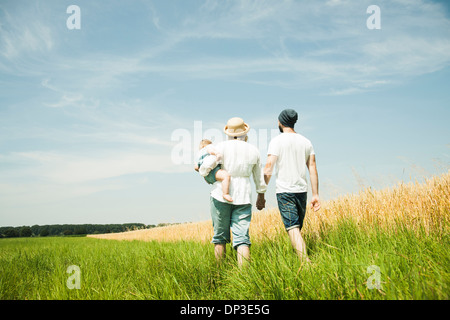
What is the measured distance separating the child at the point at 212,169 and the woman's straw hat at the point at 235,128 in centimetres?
33

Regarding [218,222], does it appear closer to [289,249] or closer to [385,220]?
[289,249]

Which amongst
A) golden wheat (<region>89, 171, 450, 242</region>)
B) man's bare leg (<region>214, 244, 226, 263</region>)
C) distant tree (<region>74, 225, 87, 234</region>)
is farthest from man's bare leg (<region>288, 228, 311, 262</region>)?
distant tree (<region>74, 225, 87, 234</region>)

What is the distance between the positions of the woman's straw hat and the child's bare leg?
1.83 feet

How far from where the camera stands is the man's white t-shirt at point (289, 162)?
3994mm

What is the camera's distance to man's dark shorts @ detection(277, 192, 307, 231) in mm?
3910

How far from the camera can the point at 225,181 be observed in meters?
3.68

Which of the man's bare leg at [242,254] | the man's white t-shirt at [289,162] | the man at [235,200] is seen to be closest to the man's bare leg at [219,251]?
the man at [235,200]

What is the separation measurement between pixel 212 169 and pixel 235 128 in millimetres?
655

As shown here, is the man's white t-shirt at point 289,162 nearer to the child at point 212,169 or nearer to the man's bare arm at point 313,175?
the man's bare arm at point 313,175

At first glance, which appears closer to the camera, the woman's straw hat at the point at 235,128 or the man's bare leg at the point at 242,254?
the man's bare leg at the point at 242,254

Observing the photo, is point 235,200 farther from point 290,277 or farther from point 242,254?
point 290,277
